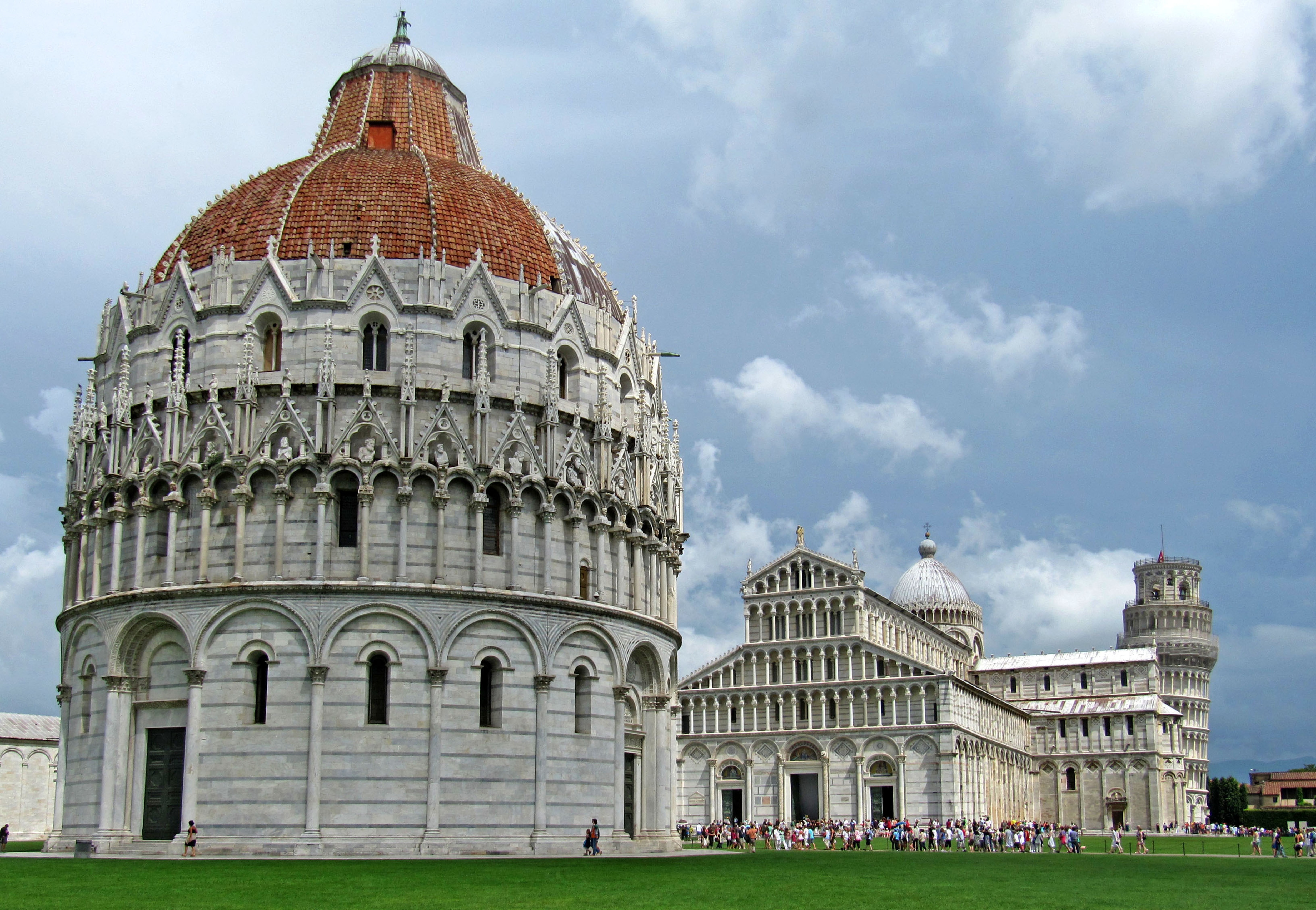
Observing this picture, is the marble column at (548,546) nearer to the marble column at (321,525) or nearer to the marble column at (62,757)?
the marble column at (321,525)

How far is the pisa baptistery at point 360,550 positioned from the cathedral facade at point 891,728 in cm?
4856

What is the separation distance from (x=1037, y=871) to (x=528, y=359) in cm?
2210

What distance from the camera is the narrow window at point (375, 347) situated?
44.7 m

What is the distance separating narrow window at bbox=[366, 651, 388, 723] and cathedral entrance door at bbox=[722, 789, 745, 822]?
6215 centimetres

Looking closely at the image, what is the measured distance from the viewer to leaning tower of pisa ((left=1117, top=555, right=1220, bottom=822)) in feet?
436

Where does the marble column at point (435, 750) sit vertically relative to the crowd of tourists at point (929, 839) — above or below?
above

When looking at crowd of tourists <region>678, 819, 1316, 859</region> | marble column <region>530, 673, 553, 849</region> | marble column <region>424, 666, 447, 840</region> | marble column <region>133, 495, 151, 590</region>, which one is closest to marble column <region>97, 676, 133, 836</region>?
marble column <region>133, 495, 151, 590</region>

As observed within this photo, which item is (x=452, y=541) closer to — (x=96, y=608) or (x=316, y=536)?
(x=316, y=536)

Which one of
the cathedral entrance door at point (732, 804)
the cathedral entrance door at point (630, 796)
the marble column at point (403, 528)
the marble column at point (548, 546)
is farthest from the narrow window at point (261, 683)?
the cathedral entrance door at point (732, 804)

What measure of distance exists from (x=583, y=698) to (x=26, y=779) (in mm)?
48684

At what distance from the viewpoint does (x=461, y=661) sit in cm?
4222

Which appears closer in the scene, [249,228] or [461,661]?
[461,661]

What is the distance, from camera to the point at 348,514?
43.0m

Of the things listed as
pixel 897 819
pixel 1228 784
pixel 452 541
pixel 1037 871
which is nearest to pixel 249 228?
pixel 452 541
